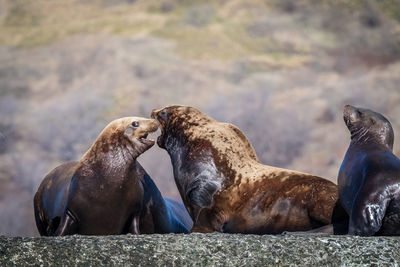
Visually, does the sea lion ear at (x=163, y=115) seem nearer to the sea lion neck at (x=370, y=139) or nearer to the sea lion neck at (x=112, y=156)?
the sea lion neck at (x=112, y=156)

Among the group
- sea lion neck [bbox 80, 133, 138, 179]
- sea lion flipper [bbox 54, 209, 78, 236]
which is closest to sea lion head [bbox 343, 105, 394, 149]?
sea lion neck [bbox 80, 133, 138, 179]

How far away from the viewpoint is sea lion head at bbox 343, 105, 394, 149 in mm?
8836

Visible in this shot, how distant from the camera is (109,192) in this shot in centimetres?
909

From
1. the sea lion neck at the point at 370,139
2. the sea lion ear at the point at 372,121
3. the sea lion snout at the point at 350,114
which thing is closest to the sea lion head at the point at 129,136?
the sea lion snout at the point at 350,114

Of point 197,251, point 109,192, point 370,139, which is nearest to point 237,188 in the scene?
point 109,192

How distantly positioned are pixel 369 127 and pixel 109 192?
366 cm

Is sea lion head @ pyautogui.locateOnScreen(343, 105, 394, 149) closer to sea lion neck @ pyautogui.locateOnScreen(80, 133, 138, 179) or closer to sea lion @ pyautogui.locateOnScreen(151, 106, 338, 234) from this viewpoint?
sea lion @ pyautogui.locateOnScreen(151, 106, 338, 234)

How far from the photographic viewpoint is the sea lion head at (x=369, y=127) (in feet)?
29.0

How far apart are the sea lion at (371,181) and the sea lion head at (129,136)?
280cm

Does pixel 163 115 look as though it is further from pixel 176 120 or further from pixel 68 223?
pixel 68 223

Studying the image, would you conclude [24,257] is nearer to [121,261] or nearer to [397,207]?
[121,261]

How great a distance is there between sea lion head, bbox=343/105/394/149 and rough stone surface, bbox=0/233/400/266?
279 cm

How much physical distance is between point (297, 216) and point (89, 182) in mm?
2888

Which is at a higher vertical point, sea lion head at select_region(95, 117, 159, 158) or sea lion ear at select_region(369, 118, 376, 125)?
sea lion ear at select_region(369, 118, 376, 125)
